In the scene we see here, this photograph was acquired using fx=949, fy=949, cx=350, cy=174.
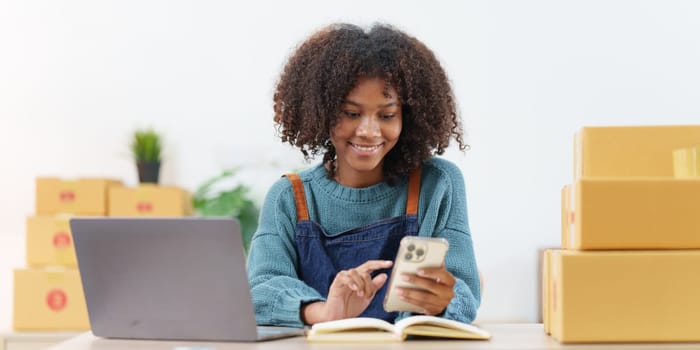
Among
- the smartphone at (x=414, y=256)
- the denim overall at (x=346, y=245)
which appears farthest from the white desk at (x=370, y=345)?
the denim overall at (x=346, y=245)

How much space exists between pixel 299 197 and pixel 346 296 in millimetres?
415

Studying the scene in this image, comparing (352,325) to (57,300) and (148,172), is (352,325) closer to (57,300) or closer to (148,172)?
(57,300)

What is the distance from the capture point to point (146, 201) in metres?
4.64

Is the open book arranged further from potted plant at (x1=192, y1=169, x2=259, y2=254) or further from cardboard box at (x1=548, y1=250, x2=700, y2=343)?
potted plant at (x1=192, y1=169, x2=259, y2=254)

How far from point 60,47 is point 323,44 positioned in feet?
11.0

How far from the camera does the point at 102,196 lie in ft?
15.1

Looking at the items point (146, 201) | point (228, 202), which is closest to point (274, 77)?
point (228, 202)

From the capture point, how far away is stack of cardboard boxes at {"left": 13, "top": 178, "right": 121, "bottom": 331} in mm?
4480

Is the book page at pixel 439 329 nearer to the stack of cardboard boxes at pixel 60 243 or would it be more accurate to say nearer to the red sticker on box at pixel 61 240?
the stack of cardboard boxes at pixel 60 243

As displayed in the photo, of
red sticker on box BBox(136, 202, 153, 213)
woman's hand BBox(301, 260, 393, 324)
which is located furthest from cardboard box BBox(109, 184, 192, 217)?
woman's hand BBox(301, 260, 393, 324)

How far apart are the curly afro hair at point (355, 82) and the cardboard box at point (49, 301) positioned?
2.58 m

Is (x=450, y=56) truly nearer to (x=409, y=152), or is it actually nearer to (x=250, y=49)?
(x=250, y=49)

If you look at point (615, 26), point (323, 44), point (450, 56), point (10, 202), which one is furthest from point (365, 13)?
point (323, 44)

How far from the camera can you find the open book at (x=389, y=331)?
62.0 inches
